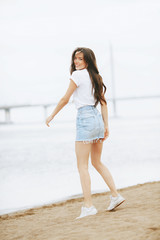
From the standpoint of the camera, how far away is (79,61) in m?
2.33

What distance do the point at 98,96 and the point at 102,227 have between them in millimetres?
821

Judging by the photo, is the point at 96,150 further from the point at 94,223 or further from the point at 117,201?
the point at 94,223

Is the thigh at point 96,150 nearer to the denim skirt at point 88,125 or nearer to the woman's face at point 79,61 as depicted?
the denim skirt at point 88,125

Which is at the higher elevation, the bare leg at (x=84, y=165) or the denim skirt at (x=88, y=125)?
the denim skirt at (x=88, y=125)

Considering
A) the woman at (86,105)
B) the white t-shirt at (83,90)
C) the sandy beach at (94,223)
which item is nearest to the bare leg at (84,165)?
the woman at (86,105)

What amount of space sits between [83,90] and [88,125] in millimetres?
226

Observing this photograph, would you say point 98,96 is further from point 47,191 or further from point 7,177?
point 7,177

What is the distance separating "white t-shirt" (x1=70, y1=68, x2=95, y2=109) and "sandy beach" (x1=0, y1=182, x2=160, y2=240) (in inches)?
28.1

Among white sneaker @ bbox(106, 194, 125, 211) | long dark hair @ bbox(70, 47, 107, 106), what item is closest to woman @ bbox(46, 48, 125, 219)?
long dark hair @ bbox(70, 47, 107, 106)

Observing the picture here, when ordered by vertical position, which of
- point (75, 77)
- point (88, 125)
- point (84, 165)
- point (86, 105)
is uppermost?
point (75, 77)

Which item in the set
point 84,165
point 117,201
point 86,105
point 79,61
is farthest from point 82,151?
point 79,61

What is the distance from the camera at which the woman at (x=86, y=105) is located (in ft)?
7.43

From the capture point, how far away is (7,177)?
6.69m

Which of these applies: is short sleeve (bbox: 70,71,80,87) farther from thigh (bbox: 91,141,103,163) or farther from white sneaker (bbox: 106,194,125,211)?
white sneaker (bbox: 106,194,125,211)
